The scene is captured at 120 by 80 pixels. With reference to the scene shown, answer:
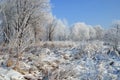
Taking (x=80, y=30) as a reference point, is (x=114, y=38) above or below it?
above

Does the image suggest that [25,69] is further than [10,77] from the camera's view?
Yes

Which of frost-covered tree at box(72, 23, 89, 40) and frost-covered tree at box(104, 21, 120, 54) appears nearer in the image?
frost-covered tree at box(104, 21, 120, 54)

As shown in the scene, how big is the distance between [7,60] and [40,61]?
1.68 m

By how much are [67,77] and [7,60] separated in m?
1.39

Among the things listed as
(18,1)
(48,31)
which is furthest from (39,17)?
(48,31)

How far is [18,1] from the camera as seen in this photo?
25.9 metres

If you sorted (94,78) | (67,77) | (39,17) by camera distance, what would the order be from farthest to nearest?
(39,17) → (94,78) → (67,77)

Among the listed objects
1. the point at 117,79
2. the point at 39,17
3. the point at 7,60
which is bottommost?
the point at 117,79

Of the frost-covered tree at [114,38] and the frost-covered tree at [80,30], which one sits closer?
the frost-covered tree at [114,38]

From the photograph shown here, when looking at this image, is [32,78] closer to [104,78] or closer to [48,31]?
[104,78]

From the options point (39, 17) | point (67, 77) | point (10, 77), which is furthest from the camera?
point (39, 17)

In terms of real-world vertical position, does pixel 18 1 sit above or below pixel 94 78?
above

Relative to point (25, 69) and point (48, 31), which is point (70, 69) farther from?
point (48, 31)

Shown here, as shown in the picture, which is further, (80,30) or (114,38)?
(80,30)
